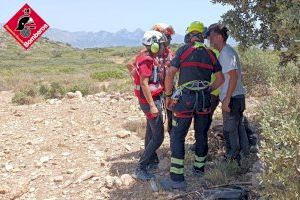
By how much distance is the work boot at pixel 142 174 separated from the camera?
258 inches

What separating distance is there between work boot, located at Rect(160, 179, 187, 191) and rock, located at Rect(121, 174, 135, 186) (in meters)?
0.57

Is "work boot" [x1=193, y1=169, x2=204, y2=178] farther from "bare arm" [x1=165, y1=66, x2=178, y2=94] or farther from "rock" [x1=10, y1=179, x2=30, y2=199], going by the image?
"rock" [x1=10, y1=179, x2=30, y2=199]

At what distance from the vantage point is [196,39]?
5.90 m

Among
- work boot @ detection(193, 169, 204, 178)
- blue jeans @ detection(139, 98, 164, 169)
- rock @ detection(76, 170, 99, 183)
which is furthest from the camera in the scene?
rock @ detection(76, 170, 99, 183)

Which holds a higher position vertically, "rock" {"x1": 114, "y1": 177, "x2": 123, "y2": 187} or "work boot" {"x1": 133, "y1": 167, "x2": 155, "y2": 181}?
"work boot" {"x1": 133, "y1": 167, "x2": 155, "y2": 181}

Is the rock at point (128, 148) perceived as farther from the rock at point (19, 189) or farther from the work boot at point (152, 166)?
the rock at point (19, 189)

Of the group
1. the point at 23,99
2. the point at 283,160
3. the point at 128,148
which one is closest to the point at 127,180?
the point at 128,148

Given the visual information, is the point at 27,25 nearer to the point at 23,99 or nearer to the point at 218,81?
the point at 23,99

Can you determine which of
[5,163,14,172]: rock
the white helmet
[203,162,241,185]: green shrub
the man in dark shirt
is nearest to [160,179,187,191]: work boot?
the man in dark shirt

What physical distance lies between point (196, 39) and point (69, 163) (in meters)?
3.14

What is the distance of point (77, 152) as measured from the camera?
8258 mm

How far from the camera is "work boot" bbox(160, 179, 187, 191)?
6.03m

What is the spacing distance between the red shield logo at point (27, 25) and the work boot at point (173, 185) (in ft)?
67.8

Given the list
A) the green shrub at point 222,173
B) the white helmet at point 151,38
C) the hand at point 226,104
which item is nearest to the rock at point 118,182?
the green shrub at point 222,173
